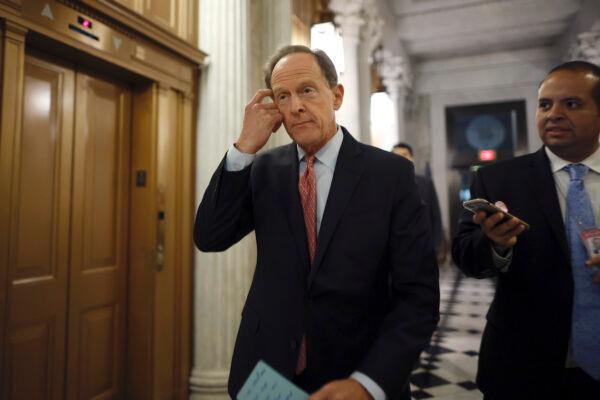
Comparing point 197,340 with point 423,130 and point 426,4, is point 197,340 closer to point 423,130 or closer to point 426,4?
point 426,4

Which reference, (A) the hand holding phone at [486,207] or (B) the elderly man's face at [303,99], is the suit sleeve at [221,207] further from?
(A) the hand holding phone at [486,207]

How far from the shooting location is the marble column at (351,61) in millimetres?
5848

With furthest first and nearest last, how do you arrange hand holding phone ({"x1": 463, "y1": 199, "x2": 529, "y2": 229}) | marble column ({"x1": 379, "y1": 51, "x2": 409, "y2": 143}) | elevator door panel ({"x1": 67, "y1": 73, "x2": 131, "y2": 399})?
1. marble column ({"x1": 379, "y1": 51, "x2": 409, "y2": 143})
2. elevator door panel ({"x1": 67, "y1": 73, "x2": 131, "y2": 399})
3. hand holding phone ({"x1": 463, "y1": 199, "x2": 529, "y2": 229})

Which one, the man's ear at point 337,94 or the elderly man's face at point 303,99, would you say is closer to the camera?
the elderly man's face at point 303,99

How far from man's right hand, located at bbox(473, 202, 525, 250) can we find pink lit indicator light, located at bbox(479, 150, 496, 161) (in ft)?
41.3

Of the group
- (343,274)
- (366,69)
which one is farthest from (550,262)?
(366,69)

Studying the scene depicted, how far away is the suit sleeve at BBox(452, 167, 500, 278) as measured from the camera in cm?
152

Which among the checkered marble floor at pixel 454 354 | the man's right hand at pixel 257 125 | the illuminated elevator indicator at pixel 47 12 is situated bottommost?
the checkered marble floor at pixel 454 354

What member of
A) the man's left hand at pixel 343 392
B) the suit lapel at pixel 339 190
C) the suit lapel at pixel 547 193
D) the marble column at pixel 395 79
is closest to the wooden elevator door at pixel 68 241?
the suit lapel at pixel 339 190

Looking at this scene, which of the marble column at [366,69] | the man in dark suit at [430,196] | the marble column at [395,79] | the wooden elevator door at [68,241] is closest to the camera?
the wooden elevator door at [68,241]

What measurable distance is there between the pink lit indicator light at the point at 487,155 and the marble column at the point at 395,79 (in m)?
3.62

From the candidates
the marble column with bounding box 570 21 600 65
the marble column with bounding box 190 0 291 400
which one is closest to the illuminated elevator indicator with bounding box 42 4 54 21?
the marble column with bounding box 190 0 291 400

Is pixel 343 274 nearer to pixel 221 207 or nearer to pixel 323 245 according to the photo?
pixel 323 245

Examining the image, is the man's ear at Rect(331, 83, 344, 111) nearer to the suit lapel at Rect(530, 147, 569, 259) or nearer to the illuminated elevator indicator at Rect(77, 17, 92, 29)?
the suit lapel at Rect(530, 147, 569, 259)
